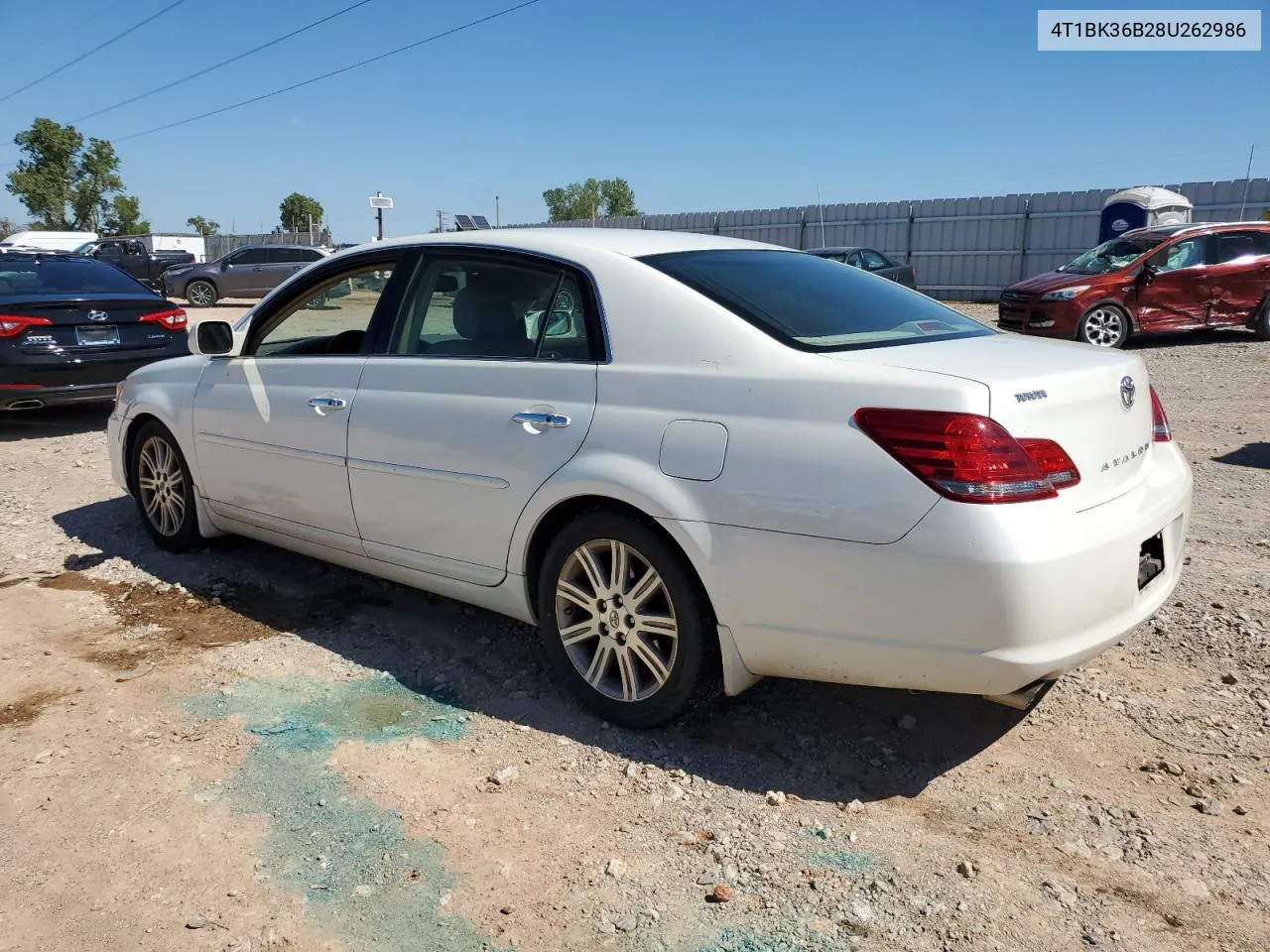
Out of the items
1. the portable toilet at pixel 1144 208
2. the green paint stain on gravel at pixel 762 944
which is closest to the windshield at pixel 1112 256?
the portable toilet at pixel 1144 208

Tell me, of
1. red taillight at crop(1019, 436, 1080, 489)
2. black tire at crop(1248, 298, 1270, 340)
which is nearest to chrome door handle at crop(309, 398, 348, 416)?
red taillight at crop(1019, 436, 1080, 489)

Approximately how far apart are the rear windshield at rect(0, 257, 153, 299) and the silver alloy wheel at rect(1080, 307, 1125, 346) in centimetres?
1196

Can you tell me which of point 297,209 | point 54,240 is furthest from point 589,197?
point 54,240

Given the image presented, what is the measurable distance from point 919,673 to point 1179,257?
14279 millimetres

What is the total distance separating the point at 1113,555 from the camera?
2865 mm

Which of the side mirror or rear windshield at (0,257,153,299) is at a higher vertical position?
rear windshield at (0,257,153,299)

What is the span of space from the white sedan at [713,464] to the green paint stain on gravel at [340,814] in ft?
1.74

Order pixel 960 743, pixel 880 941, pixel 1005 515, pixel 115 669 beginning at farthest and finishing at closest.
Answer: pixel 115 669, pixel 960 743, pixel 1005 515, pixel 880 941

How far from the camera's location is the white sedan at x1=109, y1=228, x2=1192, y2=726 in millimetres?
2738

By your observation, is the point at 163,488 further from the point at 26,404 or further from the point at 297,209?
the point at 297,209

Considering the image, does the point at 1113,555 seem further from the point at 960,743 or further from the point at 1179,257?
the point at 1179,257

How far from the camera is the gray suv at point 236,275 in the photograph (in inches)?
1009

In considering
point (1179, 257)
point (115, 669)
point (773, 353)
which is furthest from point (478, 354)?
point (1179, 257)

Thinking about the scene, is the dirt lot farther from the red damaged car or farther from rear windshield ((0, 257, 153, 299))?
the red damaged car
